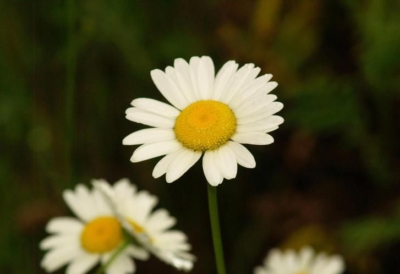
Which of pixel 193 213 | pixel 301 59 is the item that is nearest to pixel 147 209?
pixel 193 213

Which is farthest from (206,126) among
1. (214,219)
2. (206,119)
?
(214,219)

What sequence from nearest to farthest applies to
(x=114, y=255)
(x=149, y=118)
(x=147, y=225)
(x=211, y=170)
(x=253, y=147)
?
(x=211, y=170), (x=149, y=118), (x=114, y=255), (x=147, y=225), (x=253, y=147)

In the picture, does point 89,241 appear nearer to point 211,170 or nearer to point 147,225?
point 147,225

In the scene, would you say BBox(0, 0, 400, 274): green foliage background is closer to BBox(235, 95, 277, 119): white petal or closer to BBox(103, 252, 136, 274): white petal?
BBox(103, 252, 136, 274): white petal

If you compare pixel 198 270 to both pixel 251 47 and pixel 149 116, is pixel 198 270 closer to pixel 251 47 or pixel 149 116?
pixel 251 47

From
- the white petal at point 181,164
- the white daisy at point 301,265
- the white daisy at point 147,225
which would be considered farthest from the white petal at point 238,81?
the white daisy at point 301,265

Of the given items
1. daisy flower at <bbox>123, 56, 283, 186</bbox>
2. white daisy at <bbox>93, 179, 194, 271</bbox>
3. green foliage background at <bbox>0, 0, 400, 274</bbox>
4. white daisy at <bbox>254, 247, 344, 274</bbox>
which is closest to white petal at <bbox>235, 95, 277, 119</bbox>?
daisy flower at <bbox>123, 56, 283, 186</bbox>

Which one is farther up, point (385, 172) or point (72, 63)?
point (72, 63)
